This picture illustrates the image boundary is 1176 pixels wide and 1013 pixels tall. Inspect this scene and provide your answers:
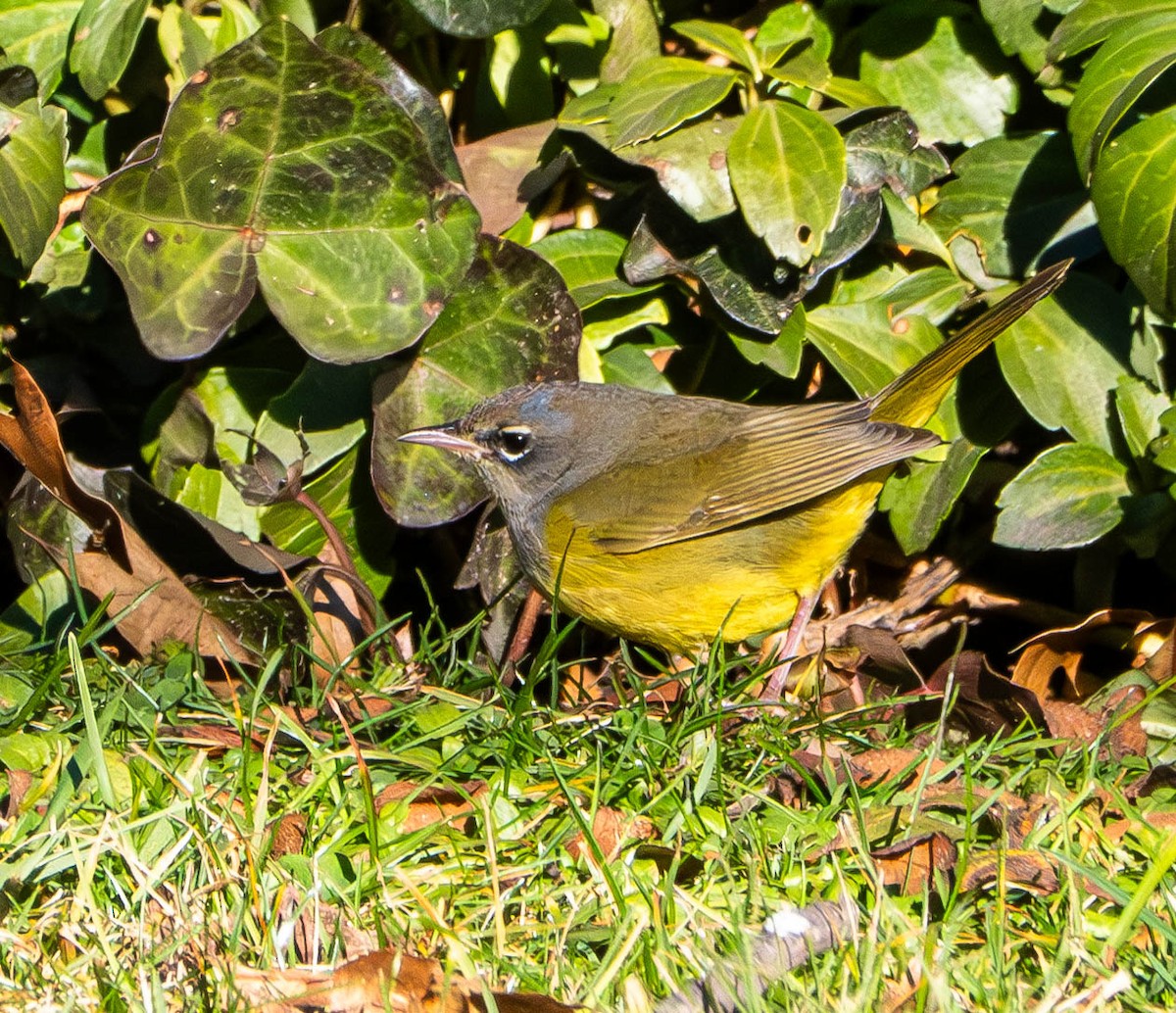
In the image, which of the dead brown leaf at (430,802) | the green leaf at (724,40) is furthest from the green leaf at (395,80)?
the dead brown leaf at (430,802)

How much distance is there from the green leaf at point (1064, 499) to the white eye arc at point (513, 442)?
134 cm

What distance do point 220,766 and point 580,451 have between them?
4.94 ft

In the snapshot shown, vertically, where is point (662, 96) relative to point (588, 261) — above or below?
above

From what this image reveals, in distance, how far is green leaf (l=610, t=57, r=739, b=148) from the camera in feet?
11.8

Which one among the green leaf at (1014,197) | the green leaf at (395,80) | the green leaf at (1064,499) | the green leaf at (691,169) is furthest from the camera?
the green leaf at (1014,197)

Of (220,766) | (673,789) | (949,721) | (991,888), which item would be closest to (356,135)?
(220,766)

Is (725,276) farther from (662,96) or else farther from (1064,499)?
(1064,499)

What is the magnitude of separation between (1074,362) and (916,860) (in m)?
1.72

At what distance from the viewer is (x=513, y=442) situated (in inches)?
162

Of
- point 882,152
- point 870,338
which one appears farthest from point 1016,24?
point 870,338

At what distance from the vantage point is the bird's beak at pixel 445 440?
395cm

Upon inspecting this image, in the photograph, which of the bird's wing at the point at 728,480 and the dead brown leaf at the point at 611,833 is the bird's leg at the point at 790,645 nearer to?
the bird's wing at the point at 728,480

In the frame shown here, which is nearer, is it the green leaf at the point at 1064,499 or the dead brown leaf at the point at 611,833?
the dead brown leaf at the point at 611,833

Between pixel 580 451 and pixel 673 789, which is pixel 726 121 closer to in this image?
pixel 580 451
